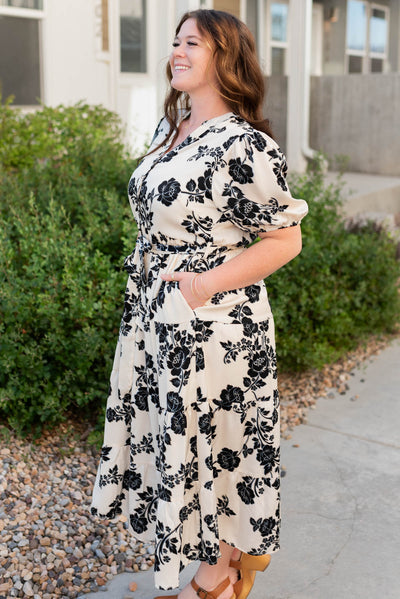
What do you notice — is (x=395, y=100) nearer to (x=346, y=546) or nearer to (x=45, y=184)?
(x=45, y=184)

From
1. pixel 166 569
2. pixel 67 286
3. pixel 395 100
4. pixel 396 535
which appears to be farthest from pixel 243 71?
pixel 395 100

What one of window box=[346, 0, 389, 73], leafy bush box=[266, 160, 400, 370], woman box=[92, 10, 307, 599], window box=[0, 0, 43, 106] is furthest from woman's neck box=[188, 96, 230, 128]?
window box=[346, 0, 389, 73]

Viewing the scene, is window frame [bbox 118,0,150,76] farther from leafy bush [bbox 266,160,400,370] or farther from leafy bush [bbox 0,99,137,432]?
leafy bush [bbox 0,99,137,432]

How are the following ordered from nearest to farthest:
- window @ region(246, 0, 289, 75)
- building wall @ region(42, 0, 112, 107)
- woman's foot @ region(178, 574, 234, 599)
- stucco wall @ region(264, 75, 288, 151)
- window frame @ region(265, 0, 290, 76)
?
woman's foot @ region(178, 574, 234, 599), building wall @ region(42, 0, 112, 107), stucco wall @ region(264, 75, 288, 151), window @ region(246, 0, 289, 75), window frame @ region(265, 0, 290, 76)

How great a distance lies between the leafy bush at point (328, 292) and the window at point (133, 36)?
3659mm

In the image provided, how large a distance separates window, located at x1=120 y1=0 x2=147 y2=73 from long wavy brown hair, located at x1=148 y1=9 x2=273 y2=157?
248 inches

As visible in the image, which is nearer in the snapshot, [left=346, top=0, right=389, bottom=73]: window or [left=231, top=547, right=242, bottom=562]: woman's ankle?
[left=231, top=547, right=242, bottom=562]: woman's ankle

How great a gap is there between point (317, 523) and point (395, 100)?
1000cm

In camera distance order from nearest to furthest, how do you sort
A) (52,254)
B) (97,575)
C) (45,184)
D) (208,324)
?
(208,324), (97,575), (52,254), (45,184)

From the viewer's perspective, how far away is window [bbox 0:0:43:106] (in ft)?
22.3

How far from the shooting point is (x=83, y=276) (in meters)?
3.57

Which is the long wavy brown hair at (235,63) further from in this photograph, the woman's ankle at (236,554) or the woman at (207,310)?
the woman's ankle at (236,554)

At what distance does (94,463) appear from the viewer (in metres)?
3.46

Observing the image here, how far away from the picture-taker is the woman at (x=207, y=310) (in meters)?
1.99
